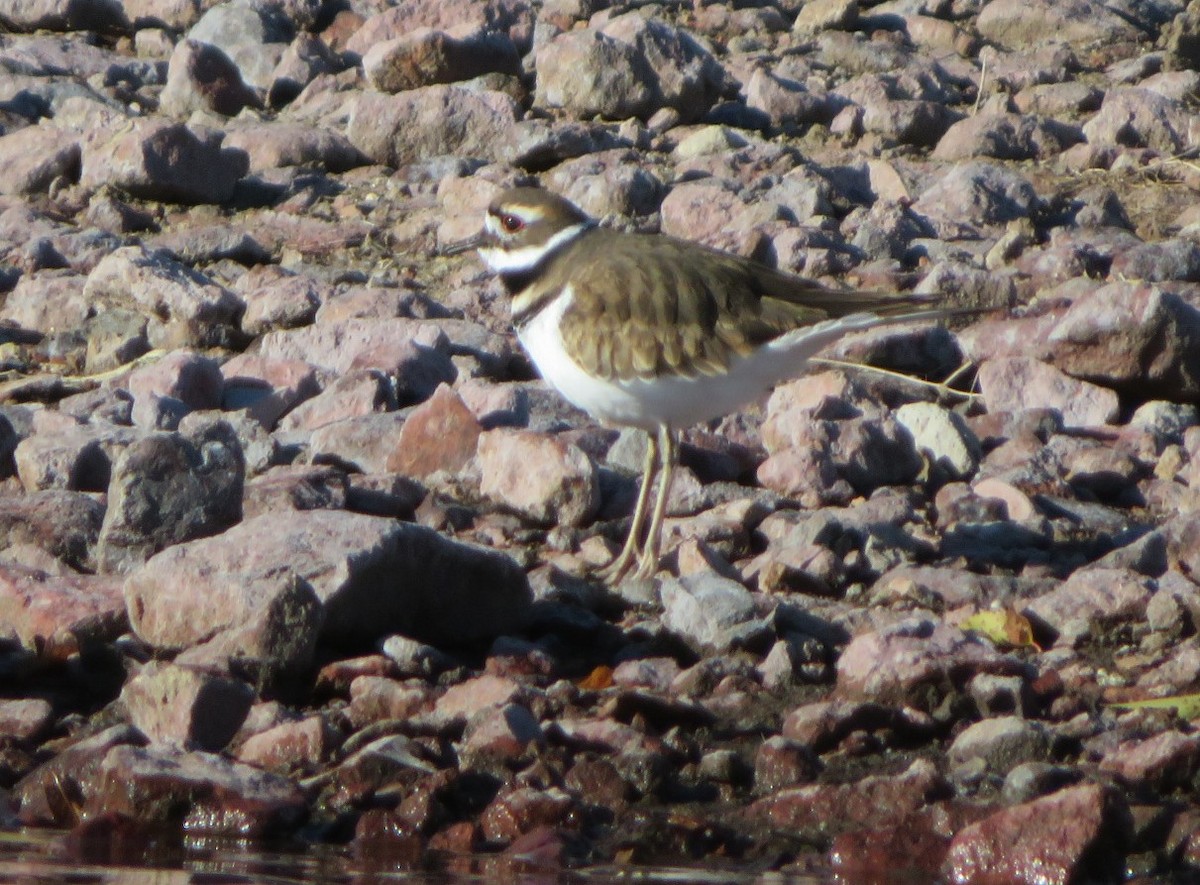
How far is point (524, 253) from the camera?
723cm

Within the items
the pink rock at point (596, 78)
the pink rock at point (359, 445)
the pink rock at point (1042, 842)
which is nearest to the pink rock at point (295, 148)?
the pink rock at point (596, 78)

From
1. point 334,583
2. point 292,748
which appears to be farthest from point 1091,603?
point 292,748

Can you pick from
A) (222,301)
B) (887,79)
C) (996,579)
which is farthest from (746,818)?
(887,79)

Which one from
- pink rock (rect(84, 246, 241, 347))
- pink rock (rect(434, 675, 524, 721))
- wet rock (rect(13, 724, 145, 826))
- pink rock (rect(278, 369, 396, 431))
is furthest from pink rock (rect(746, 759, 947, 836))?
pink rock (rect(84, 246, 241, 347))

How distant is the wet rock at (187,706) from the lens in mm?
4754

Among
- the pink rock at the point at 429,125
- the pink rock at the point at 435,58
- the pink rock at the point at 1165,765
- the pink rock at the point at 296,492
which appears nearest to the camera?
the pink rock at the point at 1165,765

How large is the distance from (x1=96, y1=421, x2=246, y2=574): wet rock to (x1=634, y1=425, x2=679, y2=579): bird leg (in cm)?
131

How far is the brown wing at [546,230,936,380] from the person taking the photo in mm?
6543

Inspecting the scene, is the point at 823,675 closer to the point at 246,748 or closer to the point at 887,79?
the point at 246,748

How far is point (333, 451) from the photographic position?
23.2 ft

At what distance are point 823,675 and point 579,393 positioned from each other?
5.33 ft

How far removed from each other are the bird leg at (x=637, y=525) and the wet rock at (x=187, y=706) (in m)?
1.64

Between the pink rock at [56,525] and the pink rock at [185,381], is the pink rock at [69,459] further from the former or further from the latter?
the pink rock at [185,381]

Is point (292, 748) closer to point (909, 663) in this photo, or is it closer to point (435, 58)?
point (909, 663)
